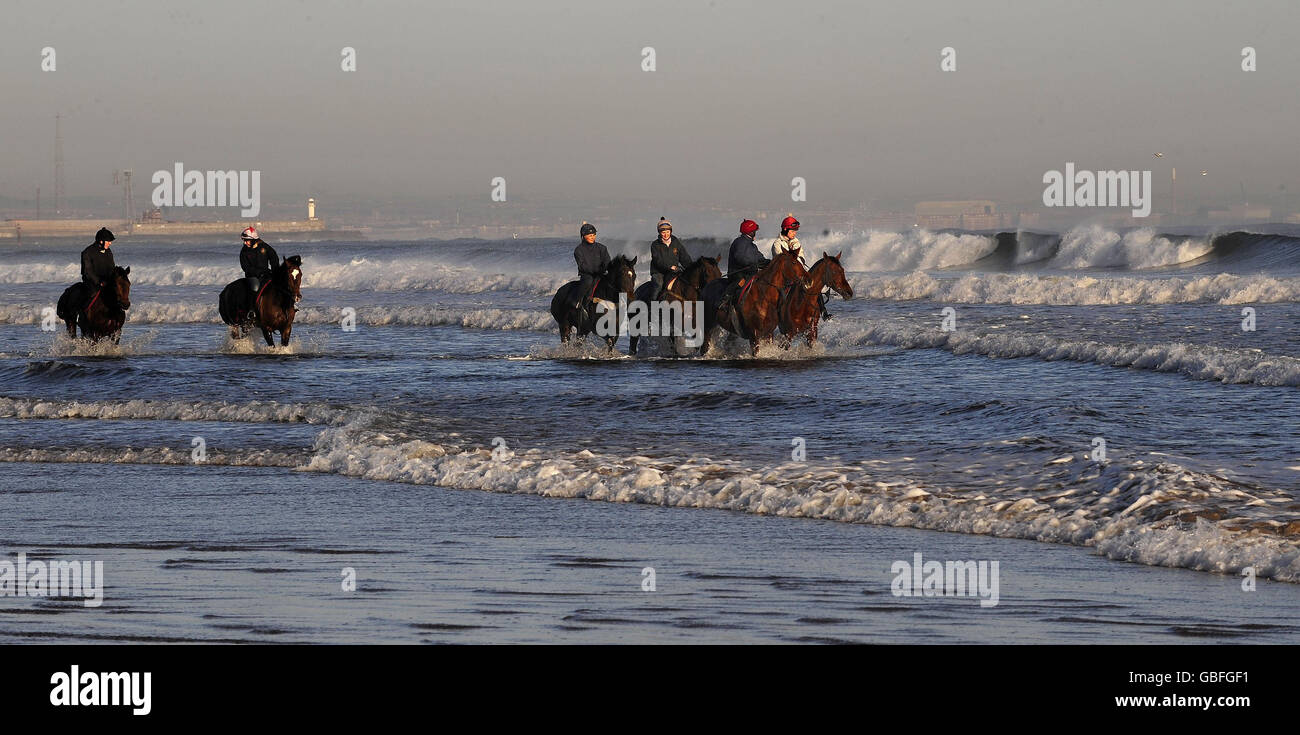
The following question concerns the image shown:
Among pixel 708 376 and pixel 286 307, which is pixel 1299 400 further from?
pixel 286 307

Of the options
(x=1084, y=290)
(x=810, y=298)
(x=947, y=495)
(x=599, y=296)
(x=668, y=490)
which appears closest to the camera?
(x=947, y=495)

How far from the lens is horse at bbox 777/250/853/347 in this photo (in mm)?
22531

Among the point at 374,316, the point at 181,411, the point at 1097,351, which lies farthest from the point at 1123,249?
the point at 181,411

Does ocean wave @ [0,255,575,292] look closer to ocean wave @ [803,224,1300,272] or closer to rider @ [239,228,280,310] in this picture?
ocean wave @ [803,224,1300,272]

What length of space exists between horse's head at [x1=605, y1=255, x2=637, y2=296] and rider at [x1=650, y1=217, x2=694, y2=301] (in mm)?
357

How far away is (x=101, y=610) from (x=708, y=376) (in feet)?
45.7

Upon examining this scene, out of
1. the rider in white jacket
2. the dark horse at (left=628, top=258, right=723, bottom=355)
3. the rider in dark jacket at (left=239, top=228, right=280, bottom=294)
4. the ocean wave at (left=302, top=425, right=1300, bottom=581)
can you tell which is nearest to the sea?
the ocean wave at (left=302, top=425, right=1300, bottom=581)

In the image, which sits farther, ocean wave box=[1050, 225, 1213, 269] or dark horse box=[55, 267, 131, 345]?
ocean wave box=[1050, 225, 1213, 269]

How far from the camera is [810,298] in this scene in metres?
22.8

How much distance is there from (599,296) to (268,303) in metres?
5.65

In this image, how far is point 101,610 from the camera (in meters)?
7.23

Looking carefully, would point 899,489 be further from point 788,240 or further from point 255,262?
point 255,262

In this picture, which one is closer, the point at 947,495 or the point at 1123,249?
the point at 947,495
